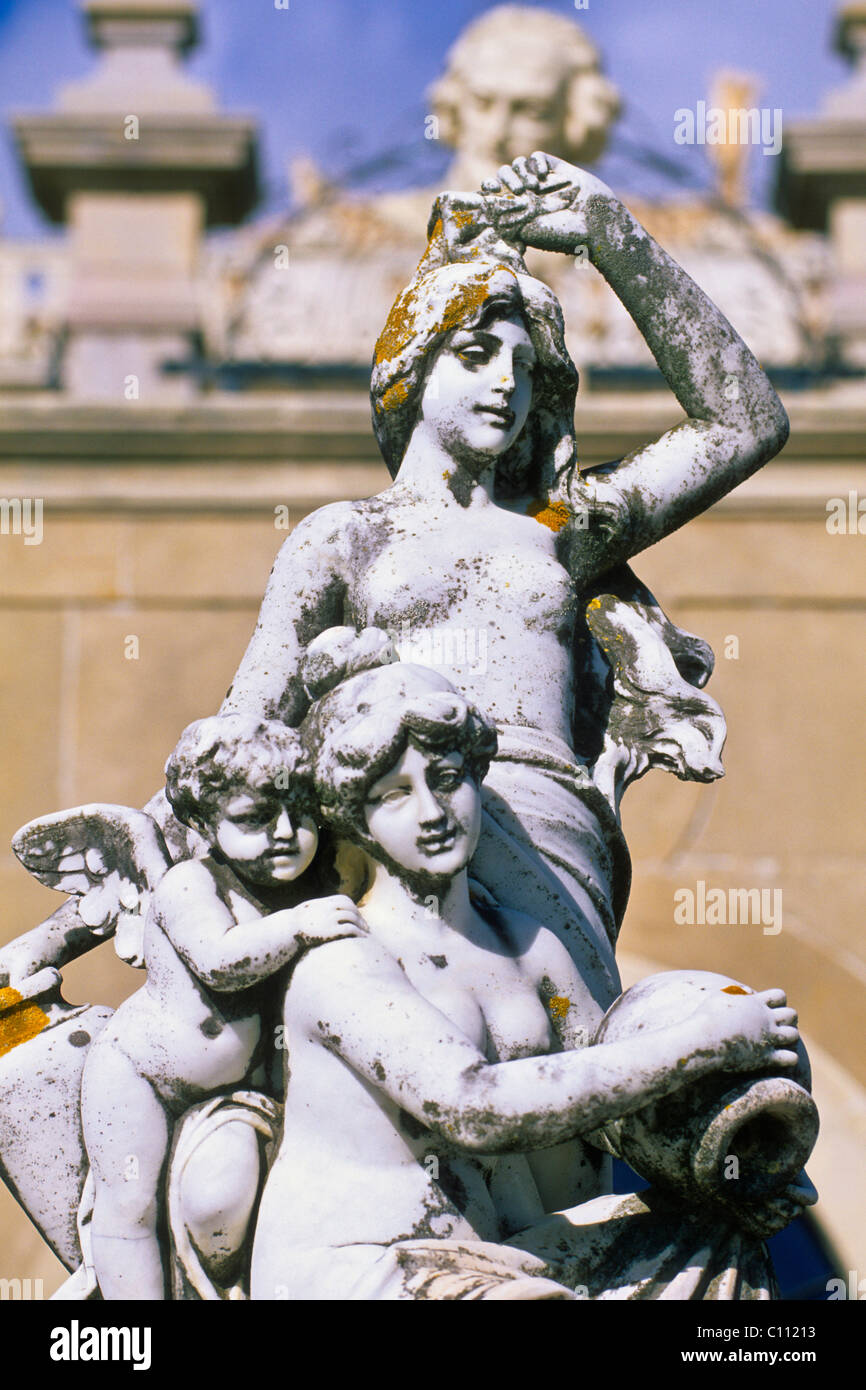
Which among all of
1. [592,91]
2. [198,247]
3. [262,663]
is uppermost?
[592,91]

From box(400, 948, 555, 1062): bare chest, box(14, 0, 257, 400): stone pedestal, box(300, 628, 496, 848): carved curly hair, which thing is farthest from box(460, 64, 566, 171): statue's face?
box(400, 948, 555, 1062): bare chest

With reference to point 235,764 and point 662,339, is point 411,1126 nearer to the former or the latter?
point 235,764

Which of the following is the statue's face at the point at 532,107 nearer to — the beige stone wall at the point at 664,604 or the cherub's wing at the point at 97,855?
the beige stone wall at the point at 664,604

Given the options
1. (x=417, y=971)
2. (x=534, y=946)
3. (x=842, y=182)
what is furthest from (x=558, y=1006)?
(x=842, y=182)

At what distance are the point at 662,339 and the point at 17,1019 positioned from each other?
1780mm

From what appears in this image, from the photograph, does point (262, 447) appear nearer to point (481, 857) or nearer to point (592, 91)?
point (592, 91)

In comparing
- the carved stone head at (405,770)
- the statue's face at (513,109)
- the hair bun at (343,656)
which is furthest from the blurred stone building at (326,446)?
the carved stone head at (405,770)

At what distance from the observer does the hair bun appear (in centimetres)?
377

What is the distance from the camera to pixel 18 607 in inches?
384

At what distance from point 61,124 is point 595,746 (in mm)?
7156

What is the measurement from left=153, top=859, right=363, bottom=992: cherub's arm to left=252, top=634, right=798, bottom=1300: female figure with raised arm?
36mm

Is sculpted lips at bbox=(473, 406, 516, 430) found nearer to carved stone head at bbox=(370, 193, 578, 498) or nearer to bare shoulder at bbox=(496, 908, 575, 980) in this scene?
carved stone head at bbox=(370, 193, 578, 498)

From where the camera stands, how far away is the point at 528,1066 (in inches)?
129
